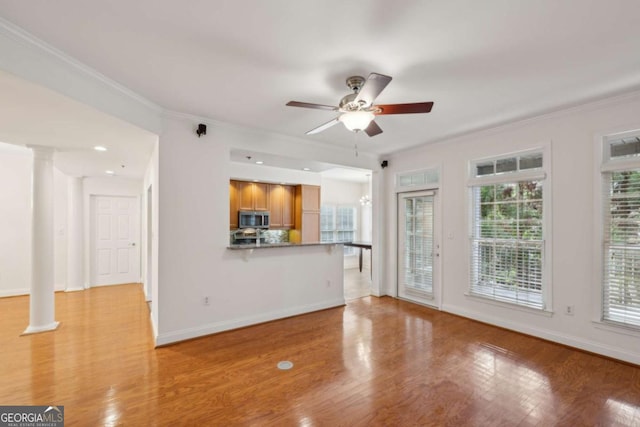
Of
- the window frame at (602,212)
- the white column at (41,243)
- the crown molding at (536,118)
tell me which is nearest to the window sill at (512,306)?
the window frame at (602,212)

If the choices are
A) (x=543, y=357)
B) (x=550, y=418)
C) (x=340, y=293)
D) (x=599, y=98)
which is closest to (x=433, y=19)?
(x=599, y=98)

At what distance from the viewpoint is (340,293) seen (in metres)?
4.96

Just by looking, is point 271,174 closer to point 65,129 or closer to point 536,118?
point 65,129

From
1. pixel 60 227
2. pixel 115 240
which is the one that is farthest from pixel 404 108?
pixel 60 227

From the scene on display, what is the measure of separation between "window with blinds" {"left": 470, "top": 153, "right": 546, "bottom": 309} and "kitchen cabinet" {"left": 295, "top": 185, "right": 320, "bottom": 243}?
3.97 m

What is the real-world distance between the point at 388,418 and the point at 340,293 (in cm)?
285

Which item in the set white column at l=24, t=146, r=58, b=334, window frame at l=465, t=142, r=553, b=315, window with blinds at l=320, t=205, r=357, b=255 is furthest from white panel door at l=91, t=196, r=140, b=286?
window frame at l=465, t=142, r=553, b=315

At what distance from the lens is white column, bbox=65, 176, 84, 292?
5.94m

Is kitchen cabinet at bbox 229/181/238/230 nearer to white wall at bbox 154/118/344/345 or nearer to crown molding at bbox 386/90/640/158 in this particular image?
white wall at bbox 154/118/344/345

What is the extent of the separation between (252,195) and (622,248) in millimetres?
5986

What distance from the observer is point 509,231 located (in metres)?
3.92

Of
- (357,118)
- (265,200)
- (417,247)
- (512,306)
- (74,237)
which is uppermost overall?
(357,118)

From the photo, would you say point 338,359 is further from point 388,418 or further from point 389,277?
point 389,277

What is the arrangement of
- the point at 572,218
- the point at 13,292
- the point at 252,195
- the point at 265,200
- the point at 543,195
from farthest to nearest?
the point at 265,200 → the point at 252,195 → the point at 13,292 → the point at 543,195 → the point at 572,218
